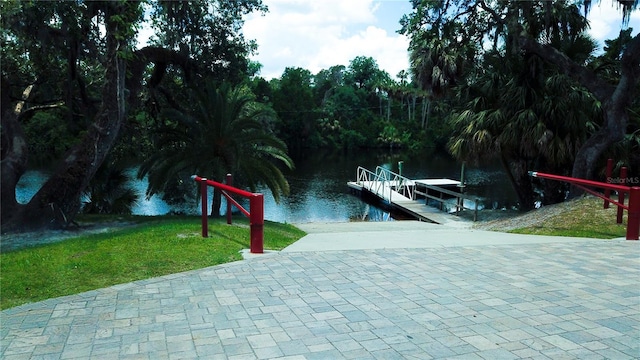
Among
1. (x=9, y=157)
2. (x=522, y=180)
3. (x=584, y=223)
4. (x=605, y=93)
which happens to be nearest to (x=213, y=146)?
(x=9, y=157)

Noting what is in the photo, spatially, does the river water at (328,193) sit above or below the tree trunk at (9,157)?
below

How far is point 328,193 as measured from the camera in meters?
27.4

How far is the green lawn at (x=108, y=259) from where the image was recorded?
5191 millimetres

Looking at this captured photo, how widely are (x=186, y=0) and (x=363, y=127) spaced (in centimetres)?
5537

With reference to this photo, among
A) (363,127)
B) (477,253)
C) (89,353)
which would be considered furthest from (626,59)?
(363,127)

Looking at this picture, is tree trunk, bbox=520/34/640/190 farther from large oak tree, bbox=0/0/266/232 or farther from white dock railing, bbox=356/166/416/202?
white dock railing, bbox=356/166/416/202

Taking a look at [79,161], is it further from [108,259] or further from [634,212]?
[634,212]

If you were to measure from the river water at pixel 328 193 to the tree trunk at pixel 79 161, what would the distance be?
16.4 feet

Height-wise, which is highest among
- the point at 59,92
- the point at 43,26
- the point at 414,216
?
the point at 43,26

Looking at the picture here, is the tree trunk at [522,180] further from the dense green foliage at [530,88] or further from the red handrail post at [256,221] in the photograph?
the red handrail post at [256,221]

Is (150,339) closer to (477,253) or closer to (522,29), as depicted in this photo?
(477,253)

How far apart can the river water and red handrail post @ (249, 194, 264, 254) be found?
26.3 feet

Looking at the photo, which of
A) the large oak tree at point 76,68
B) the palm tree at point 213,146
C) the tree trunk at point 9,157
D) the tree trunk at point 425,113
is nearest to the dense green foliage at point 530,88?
the palm tree at point 213,146

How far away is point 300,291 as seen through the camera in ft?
16.5
